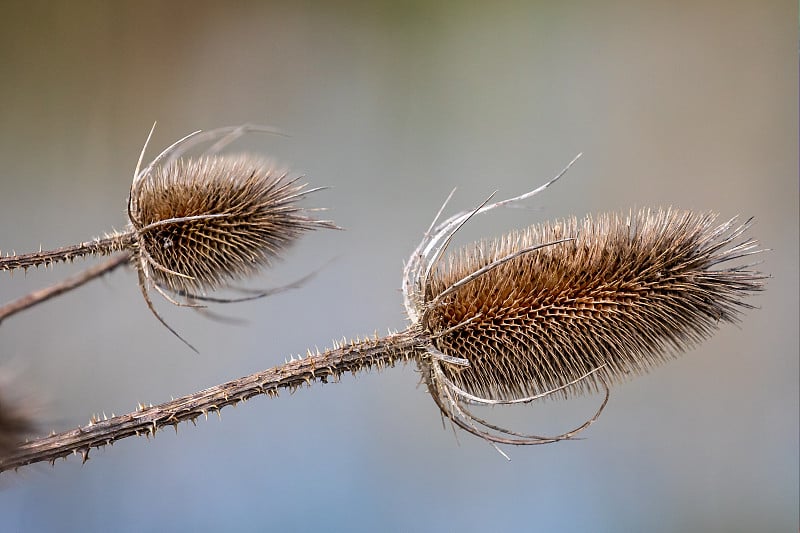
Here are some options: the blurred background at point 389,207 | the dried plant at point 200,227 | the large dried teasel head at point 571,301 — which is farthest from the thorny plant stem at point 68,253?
the large dried teasel head at point 571,301

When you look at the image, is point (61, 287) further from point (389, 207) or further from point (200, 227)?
point (389, 207)

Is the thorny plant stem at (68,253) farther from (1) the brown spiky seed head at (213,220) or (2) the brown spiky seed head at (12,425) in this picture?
(2) the brown spiky seed head at (12,425)

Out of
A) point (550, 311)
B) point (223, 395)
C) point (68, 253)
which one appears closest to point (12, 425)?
point (223, 395)

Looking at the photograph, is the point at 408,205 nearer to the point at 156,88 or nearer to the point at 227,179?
the point at 227,179

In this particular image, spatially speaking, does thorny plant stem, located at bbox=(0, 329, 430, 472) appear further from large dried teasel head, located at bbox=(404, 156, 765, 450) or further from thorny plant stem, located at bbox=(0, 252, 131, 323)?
thorny plant stem, located at bbox=(0, 252, 131, 323)

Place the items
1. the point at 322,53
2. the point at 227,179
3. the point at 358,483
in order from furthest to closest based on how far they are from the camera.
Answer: the point at 322,53
the point at 358,483
the point at 227,179

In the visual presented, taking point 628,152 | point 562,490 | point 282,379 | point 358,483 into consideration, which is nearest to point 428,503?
point 358,483

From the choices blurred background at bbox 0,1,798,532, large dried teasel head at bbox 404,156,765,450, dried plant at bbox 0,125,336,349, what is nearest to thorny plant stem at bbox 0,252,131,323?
dried plant at bbox 0,125,336,349
